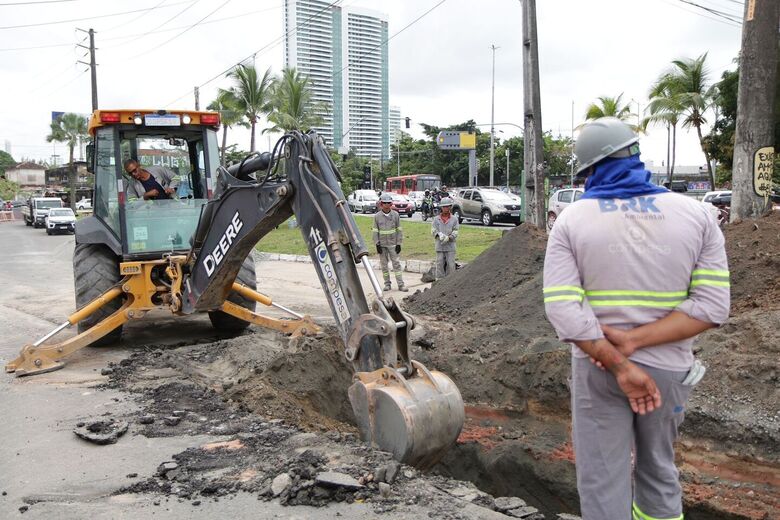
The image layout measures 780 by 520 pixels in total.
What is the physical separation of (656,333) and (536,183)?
11.1m

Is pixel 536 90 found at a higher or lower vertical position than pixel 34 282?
higher

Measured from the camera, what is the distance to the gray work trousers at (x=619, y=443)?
110 inches

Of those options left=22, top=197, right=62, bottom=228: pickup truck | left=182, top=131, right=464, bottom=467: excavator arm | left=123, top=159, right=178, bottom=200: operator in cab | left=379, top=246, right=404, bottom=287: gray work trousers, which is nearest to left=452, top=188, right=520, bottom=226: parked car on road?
left=379, top=246, right=404, bottom=287: gray work trousers

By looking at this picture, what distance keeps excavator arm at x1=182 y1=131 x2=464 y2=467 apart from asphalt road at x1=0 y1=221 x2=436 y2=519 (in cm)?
53

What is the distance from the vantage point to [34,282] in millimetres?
16062

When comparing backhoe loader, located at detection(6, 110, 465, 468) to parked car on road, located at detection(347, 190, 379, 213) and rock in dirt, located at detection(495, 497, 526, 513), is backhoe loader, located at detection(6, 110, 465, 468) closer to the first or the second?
rock in dirt, located at detection(495, 497, 526, 513)

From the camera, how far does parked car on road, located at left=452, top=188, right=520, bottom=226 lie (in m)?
28.7

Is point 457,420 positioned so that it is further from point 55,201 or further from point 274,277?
point 55,201

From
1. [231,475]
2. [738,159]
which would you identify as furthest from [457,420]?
[738,159]

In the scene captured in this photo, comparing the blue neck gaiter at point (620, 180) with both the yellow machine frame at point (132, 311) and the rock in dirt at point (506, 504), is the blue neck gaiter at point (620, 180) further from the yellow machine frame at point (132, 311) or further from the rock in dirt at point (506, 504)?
the yellow machine frame at point (132, 311)

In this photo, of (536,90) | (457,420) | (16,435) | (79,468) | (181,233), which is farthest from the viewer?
(536,90)

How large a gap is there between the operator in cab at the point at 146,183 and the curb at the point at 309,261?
8.13 metres

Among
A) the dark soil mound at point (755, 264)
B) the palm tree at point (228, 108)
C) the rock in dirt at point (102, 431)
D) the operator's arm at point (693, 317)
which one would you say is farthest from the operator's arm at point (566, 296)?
the palm tree at point (228, 108)

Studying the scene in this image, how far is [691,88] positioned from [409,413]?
32.0 meters
